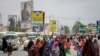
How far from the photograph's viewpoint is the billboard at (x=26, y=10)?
129ft

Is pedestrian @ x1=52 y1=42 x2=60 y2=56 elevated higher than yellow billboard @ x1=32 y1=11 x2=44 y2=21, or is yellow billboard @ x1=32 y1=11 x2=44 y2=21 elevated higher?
yellow billboard @ x1=32 y1=11 x2=44 y2=21

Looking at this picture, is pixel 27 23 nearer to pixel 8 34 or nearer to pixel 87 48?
pixel 8 34

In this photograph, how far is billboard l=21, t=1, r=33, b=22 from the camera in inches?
1551

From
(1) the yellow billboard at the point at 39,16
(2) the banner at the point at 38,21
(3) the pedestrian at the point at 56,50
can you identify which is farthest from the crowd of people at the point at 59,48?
(1) the yellow billboard at the point at 39,16

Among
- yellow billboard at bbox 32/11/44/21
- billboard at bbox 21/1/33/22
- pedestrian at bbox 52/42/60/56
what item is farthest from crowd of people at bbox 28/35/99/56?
billboard at bbox 21/1/33/22

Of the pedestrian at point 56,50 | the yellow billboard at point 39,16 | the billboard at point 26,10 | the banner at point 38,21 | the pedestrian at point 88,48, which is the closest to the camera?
the pedestrian at point 88,48

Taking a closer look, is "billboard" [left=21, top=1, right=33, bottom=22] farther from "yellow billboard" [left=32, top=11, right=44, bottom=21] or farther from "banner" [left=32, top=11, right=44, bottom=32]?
"banner" [left=32, top=11, right=44, bottom=32]

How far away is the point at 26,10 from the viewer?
135 ft

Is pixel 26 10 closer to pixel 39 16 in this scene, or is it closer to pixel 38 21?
pixel 39 16

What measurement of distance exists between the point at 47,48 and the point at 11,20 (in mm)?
43842

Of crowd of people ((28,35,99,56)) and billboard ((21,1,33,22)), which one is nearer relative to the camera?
crowd of people ((28,35,99,56))

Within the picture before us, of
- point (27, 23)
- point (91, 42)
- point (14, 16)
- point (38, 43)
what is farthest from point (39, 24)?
point (14, 16)

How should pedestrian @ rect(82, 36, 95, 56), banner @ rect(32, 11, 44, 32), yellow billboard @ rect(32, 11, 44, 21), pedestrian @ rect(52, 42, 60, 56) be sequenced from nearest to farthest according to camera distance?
pedestrian @ rect(82, 36, 95, 56) → pedestrian @ rect(52, 42, 60, 56) → banner @ rect(32, 11, 44, 32) → yellow billboard @ rect(32, 11, 44, 21)

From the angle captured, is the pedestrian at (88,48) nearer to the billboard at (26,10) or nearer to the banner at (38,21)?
the banner at (38,21)
